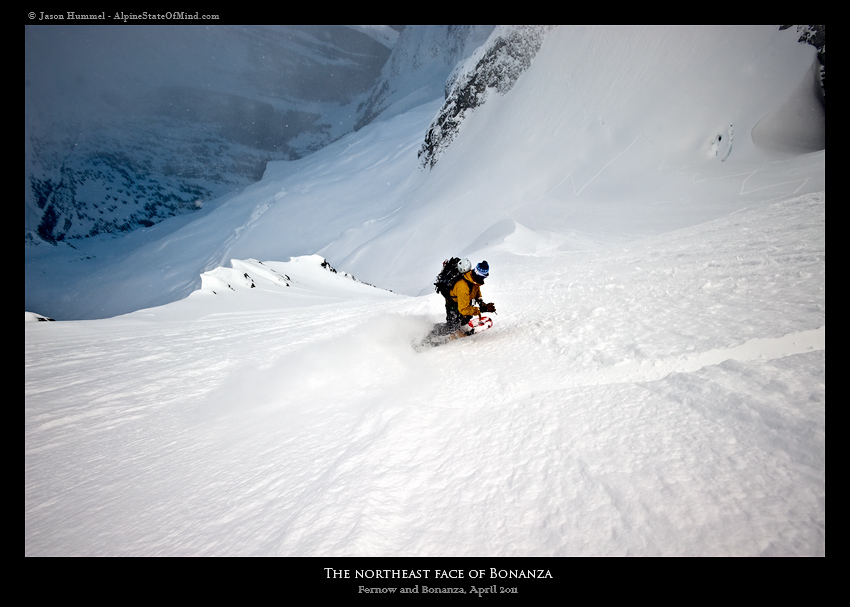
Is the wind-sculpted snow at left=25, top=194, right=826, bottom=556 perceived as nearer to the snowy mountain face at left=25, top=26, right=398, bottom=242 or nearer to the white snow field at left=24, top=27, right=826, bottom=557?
the white snow field at left=24, top=27, right=826, bottom=557

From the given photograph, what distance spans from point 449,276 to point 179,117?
217 m

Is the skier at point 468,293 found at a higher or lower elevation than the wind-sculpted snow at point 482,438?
higher

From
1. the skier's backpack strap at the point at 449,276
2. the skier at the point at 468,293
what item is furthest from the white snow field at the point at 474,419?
the skier's backpack strap at the point at 449,276

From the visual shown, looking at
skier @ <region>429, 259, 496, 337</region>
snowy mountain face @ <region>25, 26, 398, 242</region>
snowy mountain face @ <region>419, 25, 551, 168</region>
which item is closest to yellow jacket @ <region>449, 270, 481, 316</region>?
skier @ <region>429, 259, 496, 337</region>

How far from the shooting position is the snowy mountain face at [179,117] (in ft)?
474

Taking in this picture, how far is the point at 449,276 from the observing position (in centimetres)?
523

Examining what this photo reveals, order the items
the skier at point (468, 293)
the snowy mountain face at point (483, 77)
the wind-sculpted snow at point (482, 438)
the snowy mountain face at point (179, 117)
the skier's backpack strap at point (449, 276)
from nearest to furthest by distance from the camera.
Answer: the wind-sculpted snow at point (482, 438) < the skier at point (468, 293) < the skier's backpack strap at point (449, 276) < the snowy mountain face at point (483, 77) < the snowy mountain face at point (179, 117)

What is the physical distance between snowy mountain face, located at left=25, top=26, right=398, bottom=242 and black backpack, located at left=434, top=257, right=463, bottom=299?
177 metres

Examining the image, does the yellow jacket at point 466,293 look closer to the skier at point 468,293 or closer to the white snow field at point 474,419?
the skier at point 468,293

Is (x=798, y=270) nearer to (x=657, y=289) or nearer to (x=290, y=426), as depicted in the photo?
(x=657, y=289)

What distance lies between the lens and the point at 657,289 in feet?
15.6

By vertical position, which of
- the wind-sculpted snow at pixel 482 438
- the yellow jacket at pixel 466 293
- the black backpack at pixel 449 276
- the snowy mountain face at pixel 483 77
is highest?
the snowy mountain face at pixel 483 77

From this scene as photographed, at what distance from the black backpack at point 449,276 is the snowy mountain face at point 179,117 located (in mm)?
177208

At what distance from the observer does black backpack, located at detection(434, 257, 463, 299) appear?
4.98 meters
